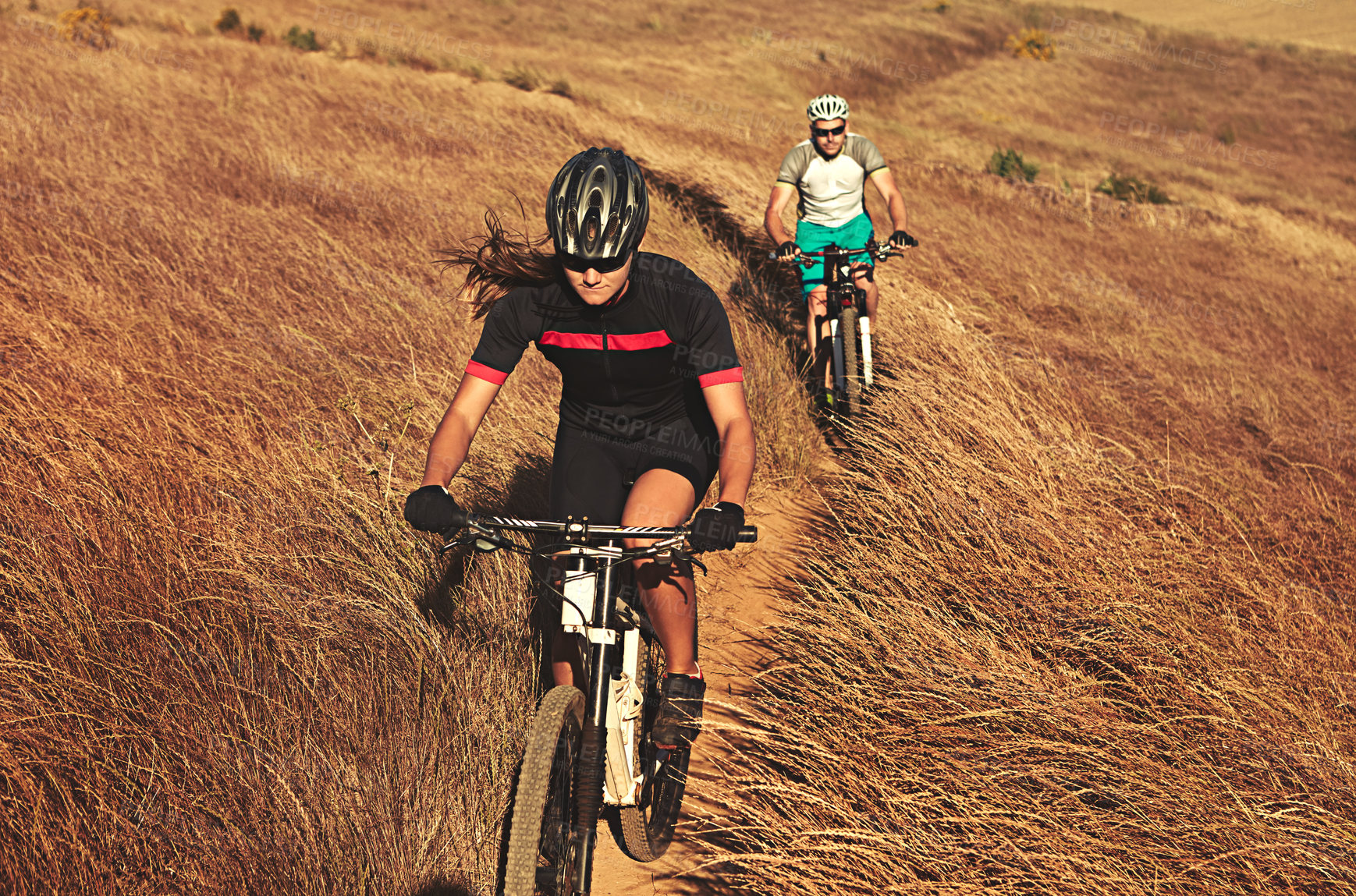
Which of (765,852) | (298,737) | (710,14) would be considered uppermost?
(710,14)

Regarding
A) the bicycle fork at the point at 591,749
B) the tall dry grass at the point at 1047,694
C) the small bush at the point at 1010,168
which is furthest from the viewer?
the small bush at the point at 1010,168

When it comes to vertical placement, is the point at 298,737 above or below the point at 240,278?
below

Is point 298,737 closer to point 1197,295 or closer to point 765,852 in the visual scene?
point 765,852

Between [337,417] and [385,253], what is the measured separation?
12.1ft

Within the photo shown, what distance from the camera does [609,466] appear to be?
297cm

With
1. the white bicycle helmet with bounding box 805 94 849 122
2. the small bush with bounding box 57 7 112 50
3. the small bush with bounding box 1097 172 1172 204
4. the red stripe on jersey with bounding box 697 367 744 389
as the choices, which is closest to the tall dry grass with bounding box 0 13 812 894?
the red stripe on jersey with bounding box 697 367 744 389

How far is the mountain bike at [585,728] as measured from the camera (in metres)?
2.16

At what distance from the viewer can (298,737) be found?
9.09 feet

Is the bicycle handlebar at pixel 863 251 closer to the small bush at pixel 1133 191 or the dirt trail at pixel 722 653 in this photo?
the dirt trail at pixel 722 653

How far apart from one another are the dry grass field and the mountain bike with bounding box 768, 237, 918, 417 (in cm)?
46

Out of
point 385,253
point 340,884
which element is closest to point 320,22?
point 385,253

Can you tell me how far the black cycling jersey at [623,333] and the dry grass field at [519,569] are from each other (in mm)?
1297

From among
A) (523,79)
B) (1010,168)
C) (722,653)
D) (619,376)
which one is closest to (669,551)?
(619,376)

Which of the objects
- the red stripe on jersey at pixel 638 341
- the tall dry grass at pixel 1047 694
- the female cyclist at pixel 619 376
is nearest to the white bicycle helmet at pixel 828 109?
the tall dry grass at pixel 1047 694
